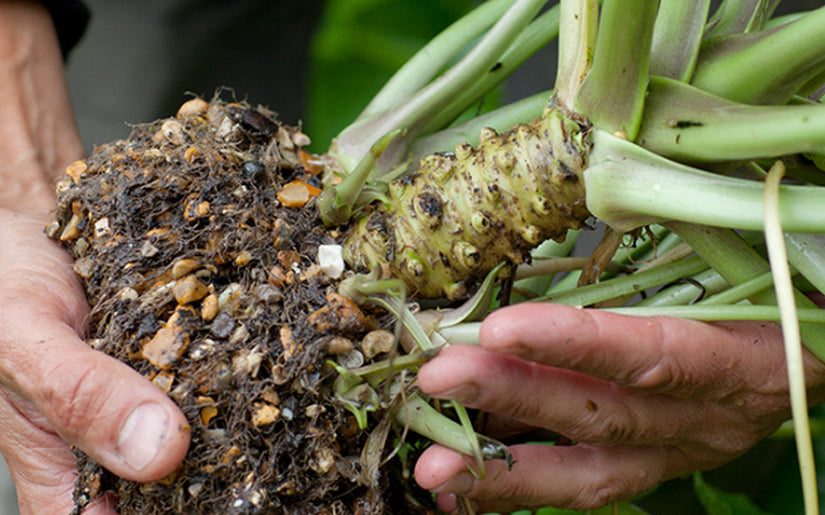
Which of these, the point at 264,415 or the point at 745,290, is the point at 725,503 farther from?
the point at 264,415

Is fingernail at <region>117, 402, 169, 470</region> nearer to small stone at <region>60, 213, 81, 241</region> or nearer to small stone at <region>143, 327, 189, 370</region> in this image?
small stone at <region>143, 327, 189, 370</region>

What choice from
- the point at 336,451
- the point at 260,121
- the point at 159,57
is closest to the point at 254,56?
the point at 159,57

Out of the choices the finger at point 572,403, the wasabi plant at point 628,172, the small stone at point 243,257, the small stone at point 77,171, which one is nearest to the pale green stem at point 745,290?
the wasabi plant at point 628,172

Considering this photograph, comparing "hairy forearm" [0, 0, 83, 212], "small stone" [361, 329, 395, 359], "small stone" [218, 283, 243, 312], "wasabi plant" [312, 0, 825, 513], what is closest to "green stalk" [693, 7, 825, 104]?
"wasabi plant" [312, 0, 825, 513]

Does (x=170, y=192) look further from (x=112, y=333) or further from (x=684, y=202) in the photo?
(x=684, y=202)

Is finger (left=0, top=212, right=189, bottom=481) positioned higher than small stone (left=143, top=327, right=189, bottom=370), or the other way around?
small stone (left=143, top=327, right=189, bottom=370)

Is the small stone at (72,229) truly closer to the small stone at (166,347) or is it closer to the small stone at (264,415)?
the small stone at (166,347)
